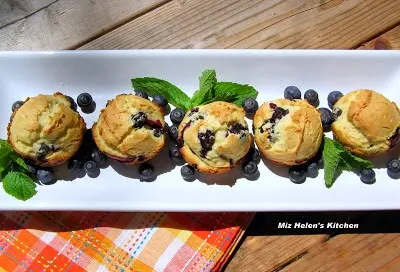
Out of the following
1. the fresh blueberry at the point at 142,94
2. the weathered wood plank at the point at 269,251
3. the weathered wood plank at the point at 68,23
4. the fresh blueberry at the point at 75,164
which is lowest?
the weathered wood plank at the point at 269,251

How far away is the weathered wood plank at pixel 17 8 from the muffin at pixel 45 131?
0.63 m

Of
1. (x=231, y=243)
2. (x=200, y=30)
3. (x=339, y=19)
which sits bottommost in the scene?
(x=231, y=243)

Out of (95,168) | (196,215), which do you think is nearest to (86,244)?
(95,168)

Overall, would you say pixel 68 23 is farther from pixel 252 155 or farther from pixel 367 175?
pixel 367 175

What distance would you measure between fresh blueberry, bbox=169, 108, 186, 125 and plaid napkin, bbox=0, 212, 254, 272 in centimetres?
42

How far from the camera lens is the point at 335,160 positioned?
228 cm

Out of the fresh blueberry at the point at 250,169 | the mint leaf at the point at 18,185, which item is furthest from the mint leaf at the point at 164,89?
the mint leaf at the point at 18,185

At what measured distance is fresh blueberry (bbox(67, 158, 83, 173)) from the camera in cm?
230

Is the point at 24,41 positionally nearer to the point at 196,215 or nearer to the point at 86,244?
the point at 86,244

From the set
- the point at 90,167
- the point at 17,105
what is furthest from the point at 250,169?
the point at 17,105

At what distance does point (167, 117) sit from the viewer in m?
2.45

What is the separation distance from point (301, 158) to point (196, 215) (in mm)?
536

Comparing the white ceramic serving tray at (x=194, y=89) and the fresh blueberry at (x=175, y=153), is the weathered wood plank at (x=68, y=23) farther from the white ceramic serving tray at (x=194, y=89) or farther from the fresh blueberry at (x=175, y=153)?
the fresh blueberry at (x=175, y=153)

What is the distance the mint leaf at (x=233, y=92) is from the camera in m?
2.34
